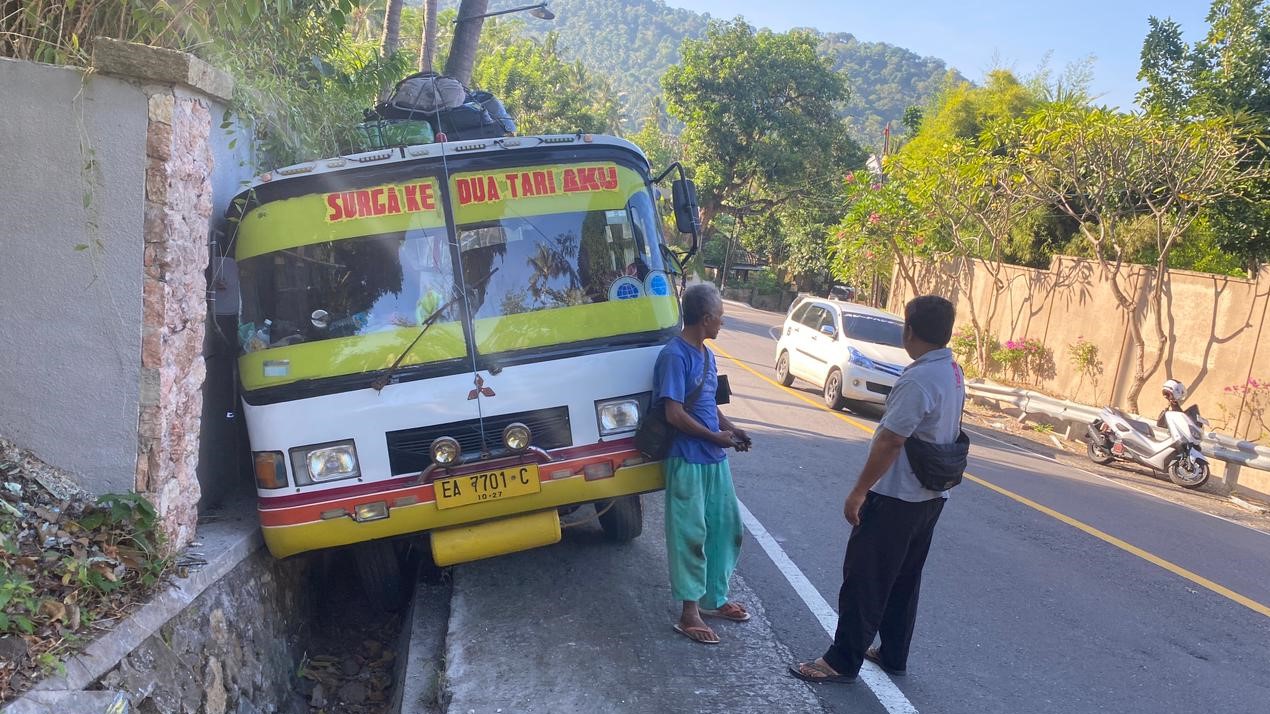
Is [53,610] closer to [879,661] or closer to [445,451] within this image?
[445,451]

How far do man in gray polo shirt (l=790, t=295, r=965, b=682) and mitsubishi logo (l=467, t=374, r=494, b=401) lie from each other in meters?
1.89

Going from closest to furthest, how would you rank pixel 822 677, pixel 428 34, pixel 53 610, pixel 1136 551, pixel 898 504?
pixel 53 610 < pixel 898 504 < pixel 822 677 < pixel 1136 551 < pixel 428 34

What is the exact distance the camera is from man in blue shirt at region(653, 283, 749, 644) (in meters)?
4.55

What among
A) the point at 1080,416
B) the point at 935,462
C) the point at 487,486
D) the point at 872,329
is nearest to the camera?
the point at 935,462

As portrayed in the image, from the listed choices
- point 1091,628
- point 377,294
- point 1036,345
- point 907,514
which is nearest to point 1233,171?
point 1036,345

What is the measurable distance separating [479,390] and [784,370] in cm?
1122

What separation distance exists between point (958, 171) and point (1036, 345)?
3.91 metres

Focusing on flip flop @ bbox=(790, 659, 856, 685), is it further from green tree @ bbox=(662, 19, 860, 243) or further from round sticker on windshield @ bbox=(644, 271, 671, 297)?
green tree @ bbox=(662, 19, 860, 243)

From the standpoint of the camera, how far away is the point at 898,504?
13.8 ft

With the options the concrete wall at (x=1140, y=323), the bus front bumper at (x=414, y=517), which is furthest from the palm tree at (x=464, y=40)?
the concrete wall at (x=1140, y=323)

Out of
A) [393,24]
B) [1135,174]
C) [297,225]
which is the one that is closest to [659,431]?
[297,225]

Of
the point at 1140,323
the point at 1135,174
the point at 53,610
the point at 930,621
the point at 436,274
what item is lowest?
the point at 930,621

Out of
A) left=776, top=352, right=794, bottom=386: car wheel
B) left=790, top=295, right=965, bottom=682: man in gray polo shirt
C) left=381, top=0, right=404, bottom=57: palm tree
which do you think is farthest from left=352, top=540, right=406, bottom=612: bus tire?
left=381, top=0, right=404, bottom=57: palm tree

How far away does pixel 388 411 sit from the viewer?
4.63 metres
